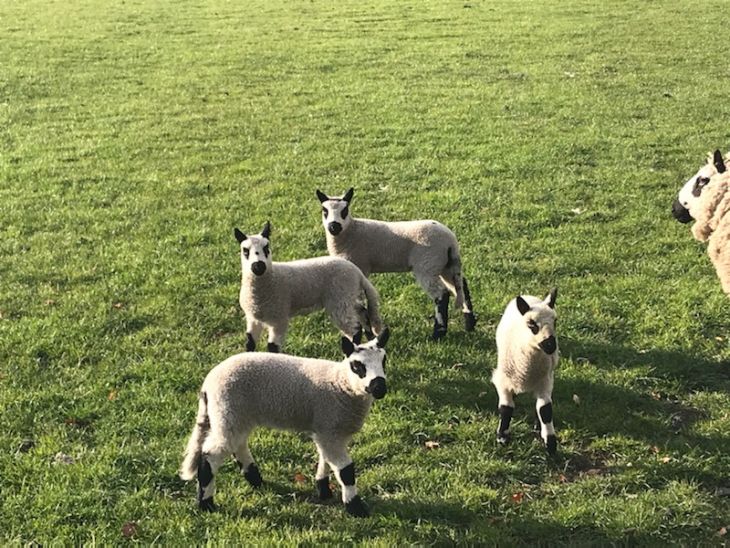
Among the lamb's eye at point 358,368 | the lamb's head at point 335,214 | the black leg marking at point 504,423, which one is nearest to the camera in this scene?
the lamb's eye at point 358,368

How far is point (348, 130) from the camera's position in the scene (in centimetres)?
1650

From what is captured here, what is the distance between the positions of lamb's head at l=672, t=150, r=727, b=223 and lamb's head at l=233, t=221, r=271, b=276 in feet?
15.8

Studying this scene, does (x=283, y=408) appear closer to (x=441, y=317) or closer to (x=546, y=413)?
(x=546, y=413)

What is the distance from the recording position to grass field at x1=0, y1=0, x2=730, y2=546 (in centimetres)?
570

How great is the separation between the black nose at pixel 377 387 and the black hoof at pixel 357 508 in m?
0.99

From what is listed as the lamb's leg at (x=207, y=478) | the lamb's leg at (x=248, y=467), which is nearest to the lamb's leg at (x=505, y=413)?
the lamb's leg at (x=248, y=467)

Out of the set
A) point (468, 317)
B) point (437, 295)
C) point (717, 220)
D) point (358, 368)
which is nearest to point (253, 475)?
point (358, 368)

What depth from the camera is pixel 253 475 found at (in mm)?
5887

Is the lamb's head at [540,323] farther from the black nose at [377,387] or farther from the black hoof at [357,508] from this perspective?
the black hoof at [357,508]

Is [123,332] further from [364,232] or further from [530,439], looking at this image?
[530,439]

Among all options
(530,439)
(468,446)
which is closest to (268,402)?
(468,446)

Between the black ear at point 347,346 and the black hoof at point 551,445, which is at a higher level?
the black ear at point 347,346

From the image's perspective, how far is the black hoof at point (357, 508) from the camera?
18.2ft

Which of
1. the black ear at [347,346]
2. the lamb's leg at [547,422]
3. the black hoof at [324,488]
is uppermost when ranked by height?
the black ear at [347,346]
